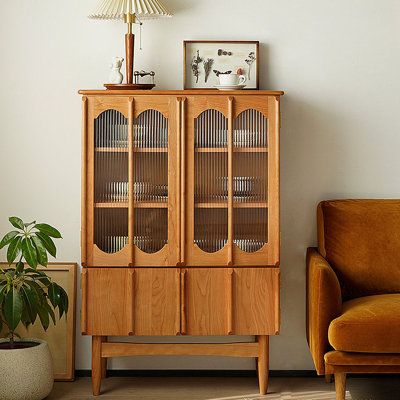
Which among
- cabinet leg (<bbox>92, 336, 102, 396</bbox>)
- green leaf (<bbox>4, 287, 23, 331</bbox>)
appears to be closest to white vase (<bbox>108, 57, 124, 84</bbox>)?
green leaf (<bbox>4, 287, 23, 331</bbox>)

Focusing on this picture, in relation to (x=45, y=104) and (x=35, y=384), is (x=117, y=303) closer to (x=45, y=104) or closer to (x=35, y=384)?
(x=35, y=384)

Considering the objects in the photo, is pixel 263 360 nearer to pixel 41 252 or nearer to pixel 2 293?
pixel 41 252

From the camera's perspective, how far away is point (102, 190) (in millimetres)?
4078

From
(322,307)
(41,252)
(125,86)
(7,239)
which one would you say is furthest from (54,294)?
(322,307)

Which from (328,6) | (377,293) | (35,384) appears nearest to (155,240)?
(35,384)

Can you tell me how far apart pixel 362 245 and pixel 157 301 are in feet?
3.61

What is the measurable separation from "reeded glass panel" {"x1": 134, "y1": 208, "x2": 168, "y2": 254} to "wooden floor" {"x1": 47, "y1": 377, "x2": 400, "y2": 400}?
29.8 inches

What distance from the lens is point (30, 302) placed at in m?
3.88

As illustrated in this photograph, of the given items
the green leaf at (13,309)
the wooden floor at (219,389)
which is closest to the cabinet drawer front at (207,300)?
the wooden floor at (219,389)

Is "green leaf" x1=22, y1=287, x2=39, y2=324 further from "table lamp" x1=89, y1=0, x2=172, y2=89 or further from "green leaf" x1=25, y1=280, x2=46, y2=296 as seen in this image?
"table lamp" x1=89, y1=0, x2=172, y2=89

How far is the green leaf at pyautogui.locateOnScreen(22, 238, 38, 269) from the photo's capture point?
3.90m

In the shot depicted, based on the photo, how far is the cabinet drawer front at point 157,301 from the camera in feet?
13.4

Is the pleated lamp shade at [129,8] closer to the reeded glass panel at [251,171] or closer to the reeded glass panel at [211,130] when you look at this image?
the reeded glass panel at [211,130]

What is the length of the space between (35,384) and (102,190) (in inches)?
39.4
